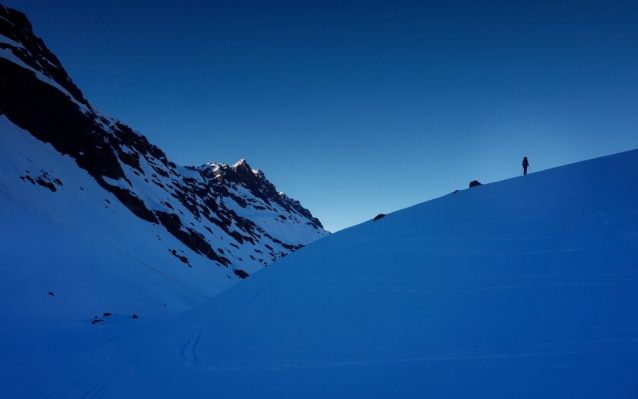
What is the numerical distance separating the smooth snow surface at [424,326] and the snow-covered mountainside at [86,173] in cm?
2034

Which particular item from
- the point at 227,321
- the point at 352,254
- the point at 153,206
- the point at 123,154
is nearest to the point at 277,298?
the point at 227,321

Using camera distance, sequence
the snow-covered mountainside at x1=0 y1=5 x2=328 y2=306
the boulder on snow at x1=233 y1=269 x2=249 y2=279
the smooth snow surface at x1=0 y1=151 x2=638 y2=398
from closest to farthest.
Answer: the smooth snow surface at x1=0 y1=151 x2=638 y2=398
the snow-covered mountainside at x1=0 y1=5 x2=328 y2=306
the boulder on snow at x1=233 y1=269 x2=249 y2=279

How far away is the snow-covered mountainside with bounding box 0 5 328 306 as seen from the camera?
90.5ft

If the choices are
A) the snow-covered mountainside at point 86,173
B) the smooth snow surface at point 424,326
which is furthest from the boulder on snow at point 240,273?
the smooth snow surface at point 424,326

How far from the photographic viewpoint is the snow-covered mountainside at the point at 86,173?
27.6 metres

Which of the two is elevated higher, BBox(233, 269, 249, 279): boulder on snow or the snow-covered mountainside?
the snow-covered mountainside

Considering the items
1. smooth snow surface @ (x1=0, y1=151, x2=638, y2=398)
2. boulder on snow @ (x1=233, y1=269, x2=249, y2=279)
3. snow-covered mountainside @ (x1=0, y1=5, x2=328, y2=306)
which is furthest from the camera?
boulder on snow @ (x1=233, y1=269, x2=249, y2=279)

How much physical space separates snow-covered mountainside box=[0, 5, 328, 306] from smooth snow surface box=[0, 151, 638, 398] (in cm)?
2034

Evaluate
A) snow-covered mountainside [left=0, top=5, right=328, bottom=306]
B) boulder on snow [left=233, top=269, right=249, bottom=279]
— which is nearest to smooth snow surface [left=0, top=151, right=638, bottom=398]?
snow-covered mountainside [left=0, top=5, right=328, bottom=306]

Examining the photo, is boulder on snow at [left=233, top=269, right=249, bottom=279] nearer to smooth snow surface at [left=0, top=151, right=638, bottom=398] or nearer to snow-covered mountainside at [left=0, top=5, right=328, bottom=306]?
snow-covered mountainside at [left=0, top=5, right=328, bottom=306]

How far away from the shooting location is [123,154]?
47.5 m

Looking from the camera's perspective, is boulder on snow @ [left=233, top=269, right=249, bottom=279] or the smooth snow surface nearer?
the smooth snow surface

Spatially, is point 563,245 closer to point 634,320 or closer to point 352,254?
point 634,320

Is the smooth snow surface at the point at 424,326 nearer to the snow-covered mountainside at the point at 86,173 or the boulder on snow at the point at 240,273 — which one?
the snow-covered mountainside at the point at 86,173
